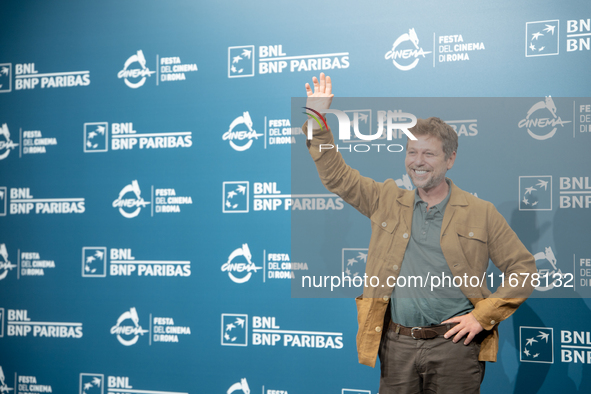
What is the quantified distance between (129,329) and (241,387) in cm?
80

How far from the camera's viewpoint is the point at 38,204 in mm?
3375

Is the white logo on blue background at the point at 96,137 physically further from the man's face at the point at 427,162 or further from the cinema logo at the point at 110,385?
the man's face at the point at 427,162

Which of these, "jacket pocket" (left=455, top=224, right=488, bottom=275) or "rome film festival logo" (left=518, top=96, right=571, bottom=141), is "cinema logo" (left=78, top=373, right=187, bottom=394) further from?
"rome film festival logo" (left=518, top=96, right=571, bottom=141)

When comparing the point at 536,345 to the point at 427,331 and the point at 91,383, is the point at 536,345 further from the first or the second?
the point at 91,383

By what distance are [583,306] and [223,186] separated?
80.7 inches

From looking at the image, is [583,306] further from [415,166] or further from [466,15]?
[466,15]

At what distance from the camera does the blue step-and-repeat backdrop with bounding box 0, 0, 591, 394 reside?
2.59 meters

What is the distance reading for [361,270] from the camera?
273 cm

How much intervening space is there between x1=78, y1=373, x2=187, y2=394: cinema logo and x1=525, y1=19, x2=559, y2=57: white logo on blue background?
2837 mm

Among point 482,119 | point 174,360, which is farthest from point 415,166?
point 174,360

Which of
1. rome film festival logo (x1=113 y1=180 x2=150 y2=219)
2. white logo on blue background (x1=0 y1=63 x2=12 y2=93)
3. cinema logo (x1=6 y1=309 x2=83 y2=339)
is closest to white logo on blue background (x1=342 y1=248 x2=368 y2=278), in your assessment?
rome film festival logo (x1=113 y1=180 x2=150 y2=219)

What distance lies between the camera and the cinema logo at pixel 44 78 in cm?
333

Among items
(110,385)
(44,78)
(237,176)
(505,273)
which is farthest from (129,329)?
(505,273)

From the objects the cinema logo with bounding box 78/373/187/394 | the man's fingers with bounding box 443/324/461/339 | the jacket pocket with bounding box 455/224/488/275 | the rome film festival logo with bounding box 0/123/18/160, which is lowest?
the cinema logo with bounding box 78/373/187/394
